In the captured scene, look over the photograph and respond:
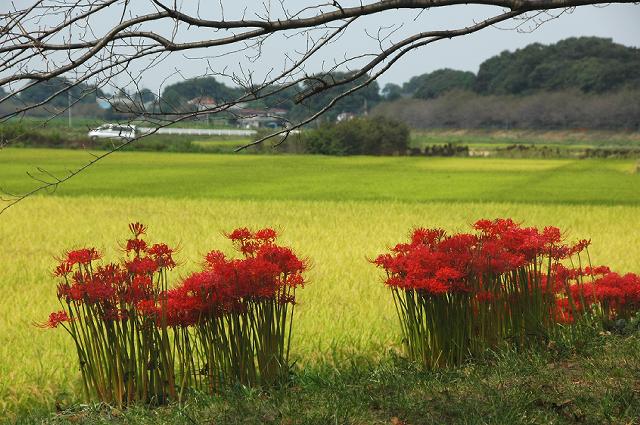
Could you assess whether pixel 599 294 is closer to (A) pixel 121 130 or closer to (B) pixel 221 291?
(B) pixel 221 291

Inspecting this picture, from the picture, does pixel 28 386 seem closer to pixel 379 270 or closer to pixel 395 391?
pixel 395 391

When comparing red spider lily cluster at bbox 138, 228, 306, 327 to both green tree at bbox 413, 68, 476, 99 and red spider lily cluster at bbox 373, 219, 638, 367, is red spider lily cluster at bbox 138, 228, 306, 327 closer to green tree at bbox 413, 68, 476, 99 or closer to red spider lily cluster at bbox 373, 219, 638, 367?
red spider lily cluster at bbox 373, 219, 638, 367

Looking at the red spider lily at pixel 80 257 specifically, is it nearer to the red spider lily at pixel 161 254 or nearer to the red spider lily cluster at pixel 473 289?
the red spider lily at pixel 161 254

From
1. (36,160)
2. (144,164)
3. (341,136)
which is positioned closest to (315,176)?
(144,164)

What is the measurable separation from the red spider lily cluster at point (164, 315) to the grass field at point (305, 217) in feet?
2.76

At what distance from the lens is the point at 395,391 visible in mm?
5469

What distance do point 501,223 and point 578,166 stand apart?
42.1 meters

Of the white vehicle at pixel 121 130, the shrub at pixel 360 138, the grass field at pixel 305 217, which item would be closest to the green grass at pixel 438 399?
the grass field at pixel 305 217

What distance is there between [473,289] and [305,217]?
561 inches

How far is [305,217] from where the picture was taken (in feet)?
67.3

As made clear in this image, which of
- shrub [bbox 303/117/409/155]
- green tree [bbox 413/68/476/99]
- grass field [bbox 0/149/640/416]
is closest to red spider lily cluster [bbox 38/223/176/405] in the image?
grass field [bbox 0/149/640/416]

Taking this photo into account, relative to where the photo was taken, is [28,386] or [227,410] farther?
[28,386]

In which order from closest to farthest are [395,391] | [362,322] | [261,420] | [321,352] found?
[261,420] < [395,391] < [321,352] < [362,322]

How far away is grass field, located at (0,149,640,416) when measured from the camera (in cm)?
801
